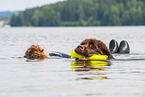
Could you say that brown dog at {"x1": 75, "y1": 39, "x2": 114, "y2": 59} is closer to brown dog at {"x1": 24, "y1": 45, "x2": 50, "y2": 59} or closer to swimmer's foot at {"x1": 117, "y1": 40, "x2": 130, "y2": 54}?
brown dog at {"x1": 24, "y1": 45, "x2": 50, "y2": 59}

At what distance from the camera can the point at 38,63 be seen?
18188 mm

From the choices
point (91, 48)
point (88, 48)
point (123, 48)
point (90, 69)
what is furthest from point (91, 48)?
point (123, 48)

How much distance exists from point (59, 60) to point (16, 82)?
7662mm

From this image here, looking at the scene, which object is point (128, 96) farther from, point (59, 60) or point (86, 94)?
point (59, 60)

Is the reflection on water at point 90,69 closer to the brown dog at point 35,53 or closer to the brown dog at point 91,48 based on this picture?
the brown dog at point 91,48

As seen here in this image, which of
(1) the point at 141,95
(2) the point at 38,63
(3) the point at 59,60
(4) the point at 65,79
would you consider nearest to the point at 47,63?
(2) the point at 38,63

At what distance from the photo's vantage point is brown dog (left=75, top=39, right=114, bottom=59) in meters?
17.5

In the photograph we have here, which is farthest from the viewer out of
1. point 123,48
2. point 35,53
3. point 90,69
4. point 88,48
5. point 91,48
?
point 123,48

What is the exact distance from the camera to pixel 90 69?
15430 mm

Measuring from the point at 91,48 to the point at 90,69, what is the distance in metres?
2.66

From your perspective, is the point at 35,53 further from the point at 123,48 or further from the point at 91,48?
the point at 123,48

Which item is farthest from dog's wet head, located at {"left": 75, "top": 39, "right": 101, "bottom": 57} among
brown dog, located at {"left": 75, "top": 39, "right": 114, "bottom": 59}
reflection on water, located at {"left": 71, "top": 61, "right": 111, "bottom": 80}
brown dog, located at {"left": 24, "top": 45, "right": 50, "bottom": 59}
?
brown dog, located at {"left": 24, "top": 45, "right": 50, "bottom": 59}

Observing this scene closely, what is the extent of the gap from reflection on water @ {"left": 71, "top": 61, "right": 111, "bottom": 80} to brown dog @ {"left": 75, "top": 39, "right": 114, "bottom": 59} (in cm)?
45

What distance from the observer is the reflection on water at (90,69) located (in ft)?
43.5
